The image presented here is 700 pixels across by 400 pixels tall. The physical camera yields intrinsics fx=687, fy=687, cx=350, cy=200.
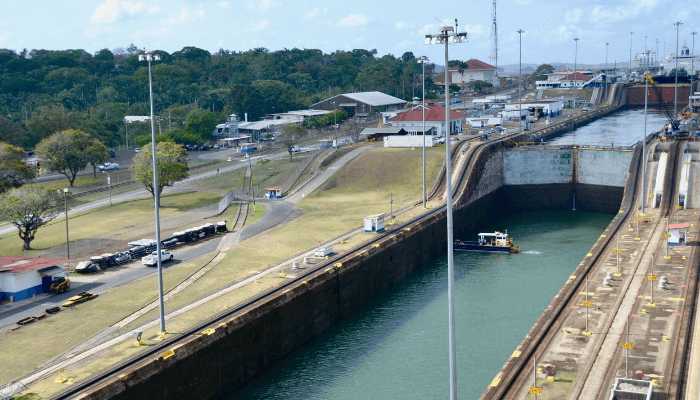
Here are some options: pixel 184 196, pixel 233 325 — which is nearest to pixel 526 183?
pixel 184 196

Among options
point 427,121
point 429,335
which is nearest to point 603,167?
point 427,121

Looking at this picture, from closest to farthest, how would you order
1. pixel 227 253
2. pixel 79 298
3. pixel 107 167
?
pixel 79 298, pixel 227 253, pixel 107 167

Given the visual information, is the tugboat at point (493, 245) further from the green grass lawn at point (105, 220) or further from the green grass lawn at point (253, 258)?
the green grass lawn at point (105, 220)

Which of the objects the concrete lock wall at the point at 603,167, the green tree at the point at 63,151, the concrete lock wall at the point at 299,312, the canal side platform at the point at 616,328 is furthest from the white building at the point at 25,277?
the concrete lock wall at the point at 603,167

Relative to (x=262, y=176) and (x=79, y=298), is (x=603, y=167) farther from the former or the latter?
(x=79, y=298)

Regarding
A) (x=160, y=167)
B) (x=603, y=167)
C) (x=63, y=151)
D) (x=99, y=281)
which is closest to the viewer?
(x=99, y=281)

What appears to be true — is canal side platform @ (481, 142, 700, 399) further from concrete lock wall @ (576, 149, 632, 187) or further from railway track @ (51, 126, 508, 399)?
concrete lock wall @ (576, 149, 632, 187)
